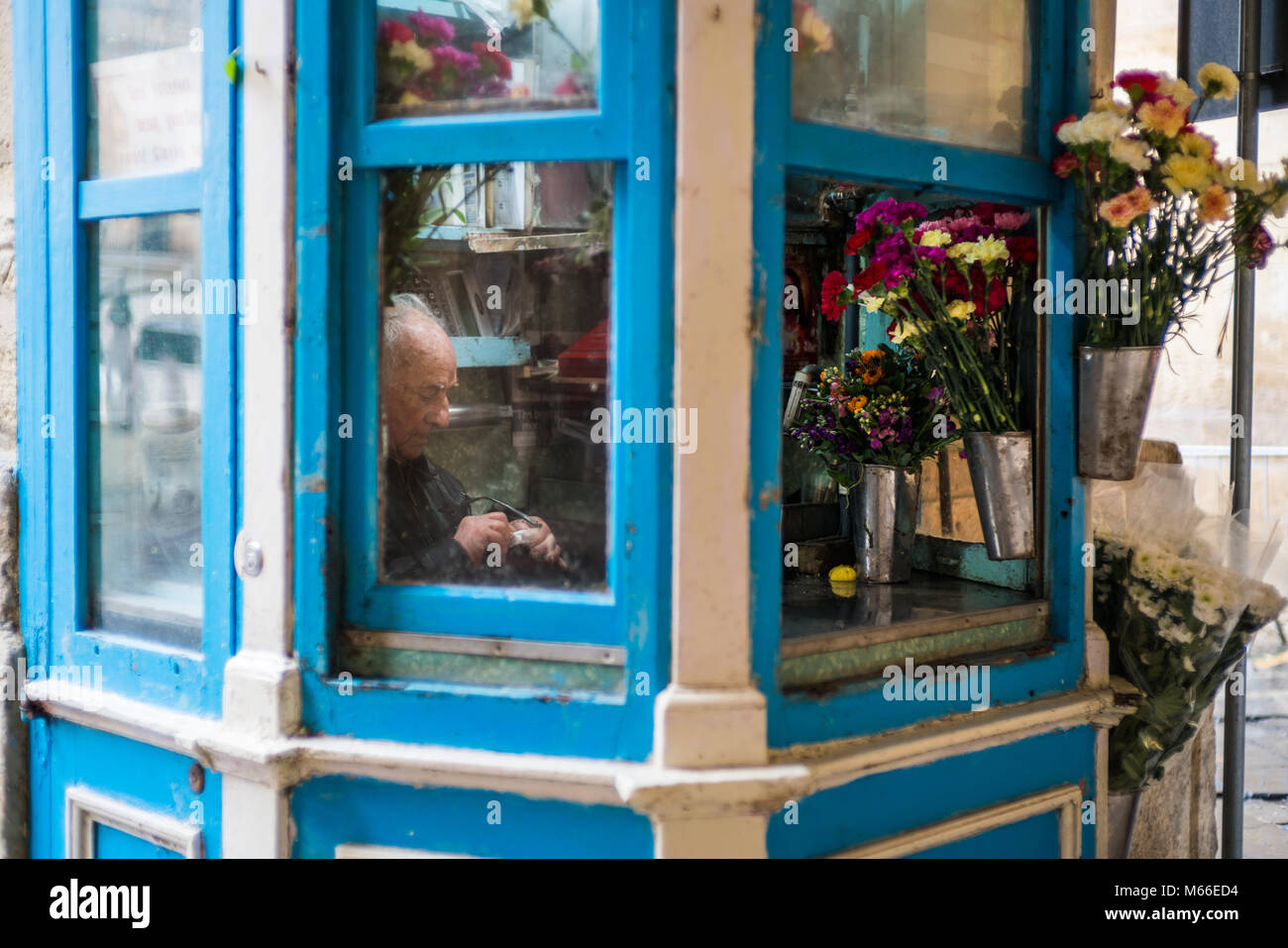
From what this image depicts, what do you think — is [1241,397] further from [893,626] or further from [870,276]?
[893,626]

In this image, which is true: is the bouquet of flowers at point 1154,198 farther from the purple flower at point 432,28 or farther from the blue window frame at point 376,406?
the purple flower at point 432,28

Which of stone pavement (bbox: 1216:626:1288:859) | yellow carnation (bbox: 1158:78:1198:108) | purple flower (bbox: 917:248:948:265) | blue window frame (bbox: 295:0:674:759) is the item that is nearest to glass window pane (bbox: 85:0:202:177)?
blue window frame (bbox: 295:0:674:759)

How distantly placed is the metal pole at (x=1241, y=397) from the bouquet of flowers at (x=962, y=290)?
737 millimetres

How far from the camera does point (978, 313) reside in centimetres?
283

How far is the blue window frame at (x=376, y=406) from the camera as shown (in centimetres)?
218

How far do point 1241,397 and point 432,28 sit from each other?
2.27 m

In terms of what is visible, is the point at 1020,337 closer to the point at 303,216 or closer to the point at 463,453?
the point at 463,453

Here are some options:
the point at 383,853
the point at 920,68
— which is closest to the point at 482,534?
the point at 383,853

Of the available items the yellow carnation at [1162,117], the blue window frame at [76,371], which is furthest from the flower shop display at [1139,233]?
the blue window frame at [76,371]

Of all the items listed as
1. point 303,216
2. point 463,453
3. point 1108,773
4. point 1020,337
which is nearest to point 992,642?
point 1108,773

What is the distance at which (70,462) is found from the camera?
9.00 ft

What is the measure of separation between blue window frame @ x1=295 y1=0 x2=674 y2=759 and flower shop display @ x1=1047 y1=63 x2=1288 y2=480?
998mm

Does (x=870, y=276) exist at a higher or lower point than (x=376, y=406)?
higher
